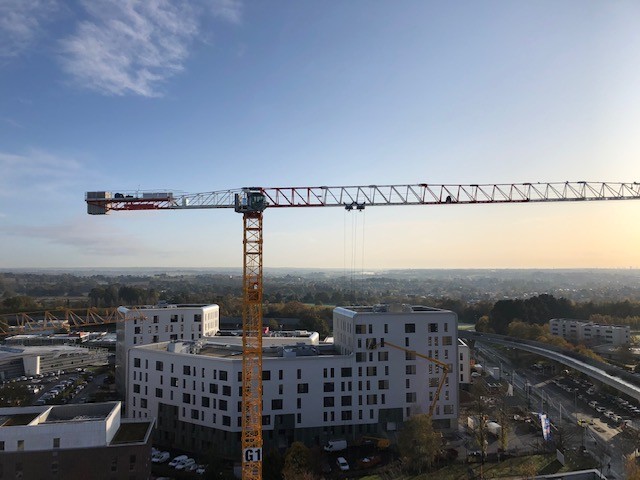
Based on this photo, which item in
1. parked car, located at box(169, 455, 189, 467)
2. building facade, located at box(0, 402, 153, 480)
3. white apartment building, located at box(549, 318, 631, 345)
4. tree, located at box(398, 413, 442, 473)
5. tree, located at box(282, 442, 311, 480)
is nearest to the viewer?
building facade, located at box(0, 402, 153, 480)

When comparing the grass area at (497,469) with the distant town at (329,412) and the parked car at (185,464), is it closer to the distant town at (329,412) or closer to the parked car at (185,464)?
the distant town at (329,412)

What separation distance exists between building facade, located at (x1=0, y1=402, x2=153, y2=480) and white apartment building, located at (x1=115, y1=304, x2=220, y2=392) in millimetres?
13018

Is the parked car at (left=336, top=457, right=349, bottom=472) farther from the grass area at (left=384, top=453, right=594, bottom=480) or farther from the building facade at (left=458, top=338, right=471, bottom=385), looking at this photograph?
the building facade at (left=458, top=338, right=471, bottom=385)

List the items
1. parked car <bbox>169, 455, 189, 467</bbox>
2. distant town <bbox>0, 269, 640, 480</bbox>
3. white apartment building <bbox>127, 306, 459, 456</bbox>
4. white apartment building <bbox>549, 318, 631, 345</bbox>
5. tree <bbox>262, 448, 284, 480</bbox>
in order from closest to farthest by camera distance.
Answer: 1. distant town <bbox>0, 269, 640, 480</bbox>
2. tree <bbox>262, 448, 284, 480</bbox>
3. parked car <bbox>169, 455, 189, 467</bbox>
4. white apartment building <bbox>127, 306, 459, 456</bbox>
5. white apartment building <bbox>549, 318, 631, 345</bbox>

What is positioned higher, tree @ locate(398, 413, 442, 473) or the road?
tree @ locate(398, 413, 442, 473)

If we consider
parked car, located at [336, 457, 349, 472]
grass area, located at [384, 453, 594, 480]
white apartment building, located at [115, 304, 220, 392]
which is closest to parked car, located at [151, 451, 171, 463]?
parked car, located at [336, 457, 349, 472]

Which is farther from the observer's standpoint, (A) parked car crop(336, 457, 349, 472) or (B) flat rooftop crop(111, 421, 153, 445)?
(A) parked car crop(336, 457, 349, 472)

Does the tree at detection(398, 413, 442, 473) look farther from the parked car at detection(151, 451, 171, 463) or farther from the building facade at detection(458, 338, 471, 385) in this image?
the building facade at detection(458, 338, 471, 385)

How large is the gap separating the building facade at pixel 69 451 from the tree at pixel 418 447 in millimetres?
8785

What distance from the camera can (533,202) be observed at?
80.0ft

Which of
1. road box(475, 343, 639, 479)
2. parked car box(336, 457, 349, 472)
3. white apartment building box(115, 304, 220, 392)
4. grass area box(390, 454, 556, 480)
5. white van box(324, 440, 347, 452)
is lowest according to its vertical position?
road box(475, 343, 639, 479)

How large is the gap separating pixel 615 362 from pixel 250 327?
3233 cm

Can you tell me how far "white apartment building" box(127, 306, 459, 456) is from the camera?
19.3 meters

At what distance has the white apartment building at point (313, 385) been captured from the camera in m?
19.3
